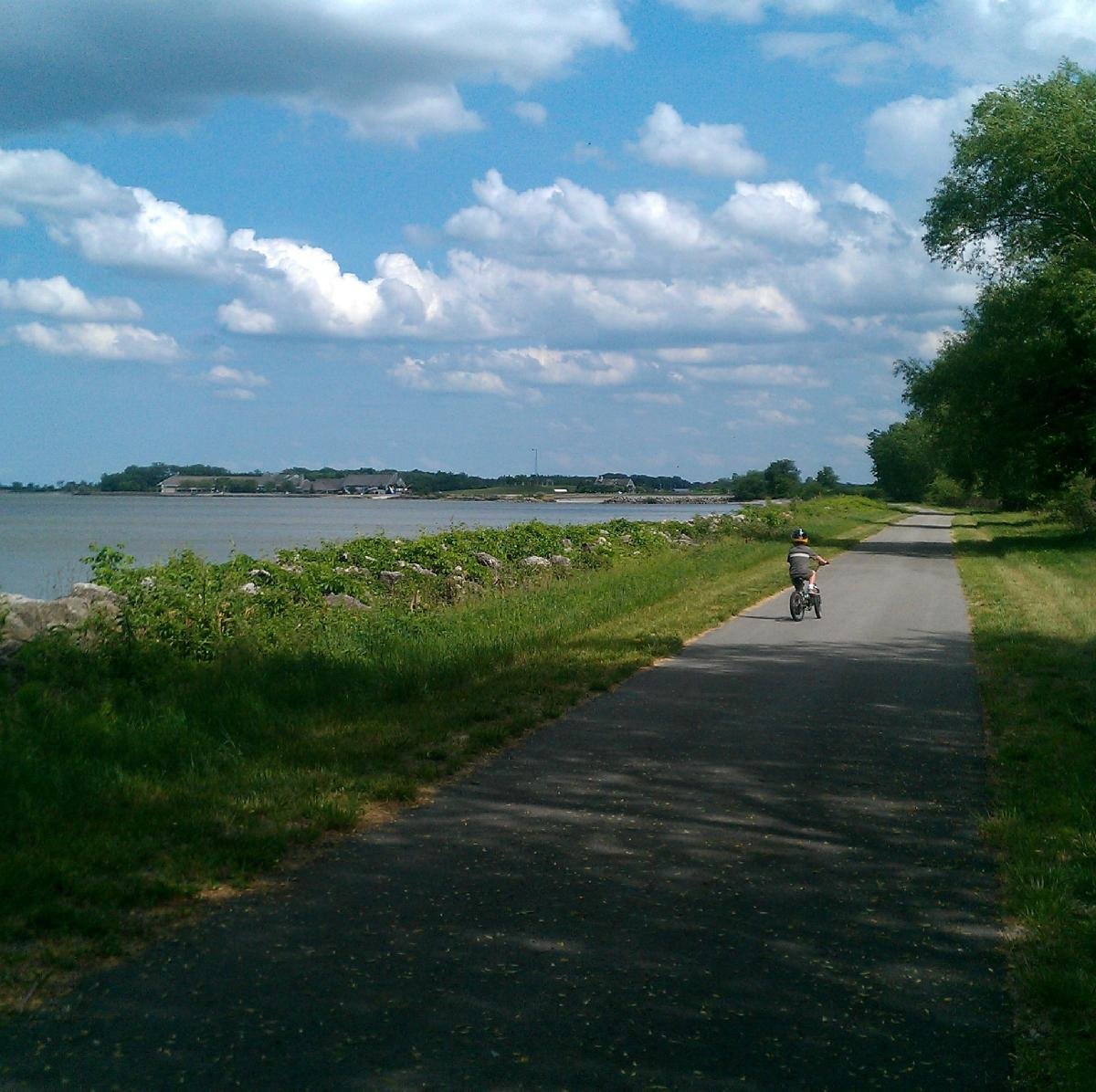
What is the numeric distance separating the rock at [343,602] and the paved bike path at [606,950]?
31.0 ft

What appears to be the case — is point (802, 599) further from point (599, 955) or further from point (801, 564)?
point (599, 955)

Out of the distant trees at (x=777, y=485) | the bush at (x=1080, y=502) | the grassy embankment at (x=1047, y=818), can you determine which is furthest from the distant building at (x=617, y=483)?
the grassy embankment at (x=1047, y=818)

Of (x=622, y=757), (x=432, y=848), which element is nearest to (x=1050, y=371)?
(x=622, y=757)

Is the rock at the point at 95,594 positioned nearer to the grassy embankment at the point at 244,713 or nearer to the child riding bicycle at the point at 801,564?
the grassy embankment at the point at 244,713

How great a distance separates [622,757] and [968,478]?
39262 mm

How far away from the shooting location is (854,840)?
6.66 m

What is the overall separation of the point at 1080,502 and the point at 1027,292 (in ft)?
39.8

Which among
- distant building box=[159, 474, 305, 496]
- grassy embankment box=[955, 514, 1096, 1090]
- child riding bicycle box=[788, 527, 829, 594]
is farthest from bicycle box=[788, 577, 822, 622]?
distant building box=[159, 474, 305, 496]

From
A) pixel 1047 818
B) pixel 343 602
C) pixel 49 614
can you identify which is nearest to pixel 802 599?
pixel 343 602

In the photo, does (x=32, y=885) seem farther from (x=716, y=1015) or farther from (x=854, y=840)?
(x=854, y=840)

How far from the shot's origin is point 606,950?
4.95 metres

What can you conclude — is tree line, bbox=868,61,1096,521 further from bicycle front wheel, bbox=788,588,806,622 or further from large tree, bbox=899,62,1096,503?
bicycle front wheel, bbox=788,588,806,622

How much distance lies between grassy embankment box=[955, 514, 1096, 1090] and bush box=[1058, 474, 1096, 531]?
26.4 metres

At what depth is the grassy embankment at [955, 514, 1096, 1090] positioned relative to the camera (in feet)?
14.3
